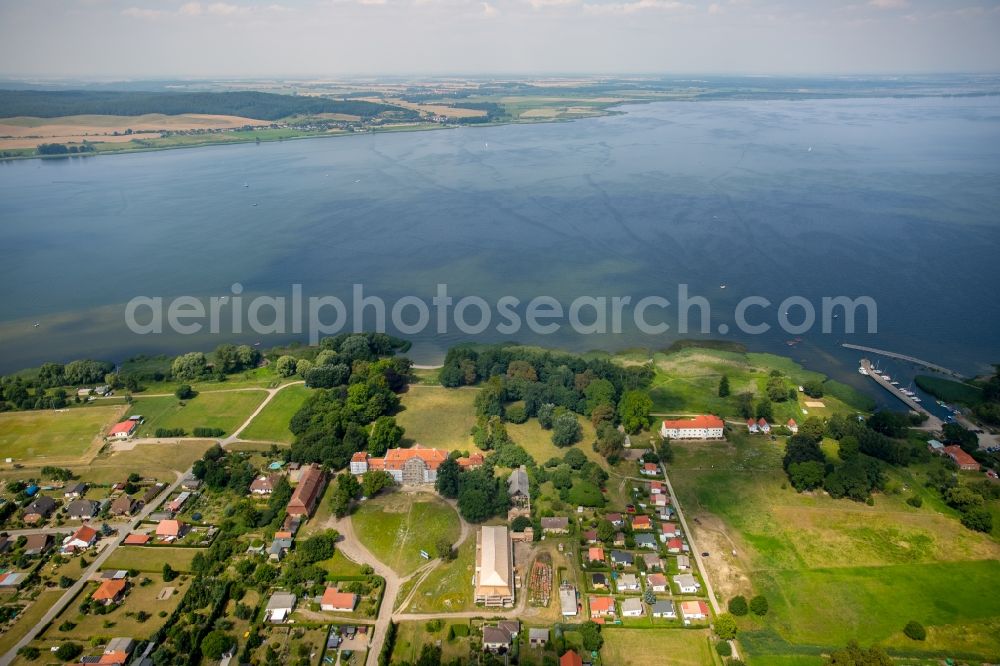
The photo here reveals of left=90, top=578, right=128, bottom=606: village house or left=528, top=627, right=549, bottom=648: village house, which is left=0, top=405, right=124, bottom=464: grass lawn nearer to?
left=90, top=578, right=128, bottom=606: village house

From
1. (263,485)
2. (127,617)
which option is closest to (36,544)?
(127,617)

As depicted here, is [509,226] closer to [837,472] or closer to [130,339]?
[130,339]

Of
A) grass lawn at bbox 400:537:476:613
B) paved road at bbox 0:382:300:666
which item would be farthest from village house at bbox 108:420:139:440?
grass lawn at bbox 400:537:476:613

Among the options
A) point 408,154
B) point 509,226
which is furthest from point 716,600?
point 408,154

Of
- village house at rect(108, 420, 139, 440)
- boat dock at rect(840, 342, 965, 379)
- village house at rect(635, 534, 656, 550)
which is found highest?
boat dock at rect(840, 342, 965, 379)

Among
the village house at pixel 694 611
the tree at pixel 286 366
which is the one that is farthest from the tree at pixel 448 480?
the tree at pixel 286 366

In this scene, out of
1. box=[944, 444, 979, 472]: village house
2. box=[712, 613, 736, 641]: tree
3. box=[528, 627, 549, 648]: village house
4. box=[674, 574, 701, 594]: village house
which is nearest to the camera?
box=[528, 627, 549, 648]: village house
